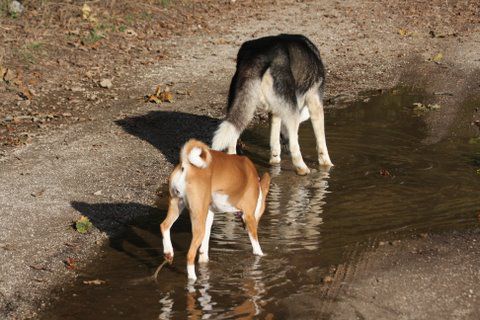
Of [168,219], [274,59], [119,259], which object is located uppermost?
[274,59]

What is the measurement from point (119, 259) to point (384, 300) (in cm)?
282

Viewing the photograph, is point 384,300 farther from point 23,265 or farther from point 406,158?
point 406,158

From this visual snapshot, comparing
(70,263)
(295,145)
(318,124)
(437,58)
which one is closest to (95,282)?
(70,263)

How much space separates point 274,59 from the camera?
38.9ft

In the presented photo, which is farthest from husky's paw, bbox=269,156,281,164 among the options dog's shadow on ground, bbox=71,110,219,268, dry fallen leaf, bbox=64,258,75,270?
dry fallen leaf, bbox=64,258,75,270

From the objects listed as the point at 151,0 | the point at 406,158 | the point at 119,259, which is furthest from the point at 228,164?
the point at 151,0

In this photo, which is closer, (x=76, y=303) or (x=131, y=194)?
(x=76, y=303)

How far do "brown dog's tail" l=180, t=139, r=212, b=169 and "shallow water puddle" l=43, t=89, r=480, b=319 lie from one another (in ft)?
3.75

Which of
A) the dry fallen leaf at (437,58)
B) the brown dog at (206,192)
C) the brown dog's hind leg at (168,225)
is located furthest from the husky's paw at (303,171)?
the dry fallen leaf at (437,58)

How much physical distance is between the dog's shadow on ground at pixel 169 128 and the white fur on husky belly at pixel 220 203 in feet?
14.5

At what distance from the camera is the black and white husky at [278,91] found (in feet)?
37.6

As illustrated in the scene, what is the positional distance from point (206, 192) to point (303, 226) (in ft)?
7.19

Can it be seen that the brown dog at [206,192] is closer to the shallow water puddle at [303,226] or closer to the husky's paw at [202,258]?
the husky's paw at [202,258]

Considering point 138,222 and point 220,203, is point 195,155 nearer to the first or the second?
point 220,203
